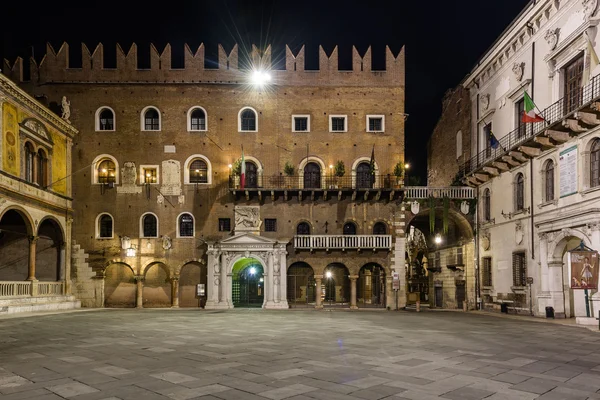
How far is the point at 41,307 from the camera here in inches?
1057

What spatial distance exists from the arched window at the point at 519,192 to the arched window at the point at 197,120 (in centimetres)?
1847

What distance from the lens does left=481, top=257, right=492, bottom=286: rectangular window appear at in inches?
1200

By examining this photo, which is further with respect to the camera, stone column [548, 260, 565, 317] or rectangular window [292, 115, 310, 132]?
rectangular window [292, 115, 310, 132]

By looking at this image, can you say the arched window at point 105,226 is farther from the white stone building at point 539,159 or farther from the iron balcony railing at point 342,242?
the white stone building at point 539,159

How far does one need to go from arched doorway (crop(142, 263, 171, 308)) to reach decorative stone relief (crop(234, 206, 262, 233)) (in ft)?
17.2

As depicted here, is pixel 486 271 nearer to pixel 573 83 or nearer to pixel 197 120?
pixel 573 83

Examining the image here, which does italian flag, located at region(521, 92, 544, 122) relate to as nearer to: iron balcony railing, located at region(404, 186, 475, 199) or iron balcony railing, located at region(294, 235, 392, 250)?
iron balcony railing, located at region(404, 186, 475, 199)

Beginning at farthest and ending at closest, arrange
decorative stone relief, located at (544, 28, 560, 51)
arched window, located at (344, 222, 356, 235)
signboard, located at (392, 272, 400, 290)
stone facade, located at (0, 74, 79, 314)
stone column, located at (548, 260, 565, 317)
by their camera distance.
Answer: arched window, located at (344, 222, 356, 235)
signboard, located at (392, 272, 400, 290)
stone facade, located at (0, 74, 79, 314)
stone column, located at (548, 260, 565, 317)
decorative stone relief, located at (544, 28, 560, 51)

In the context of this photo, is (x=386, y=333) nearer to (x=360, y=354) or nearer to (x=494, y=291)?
(x=360, y=354)

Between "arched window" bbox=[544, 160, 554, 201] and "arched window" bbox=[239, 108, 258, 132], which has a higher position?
"arched window" bbox=[239, 108, 258, 132]

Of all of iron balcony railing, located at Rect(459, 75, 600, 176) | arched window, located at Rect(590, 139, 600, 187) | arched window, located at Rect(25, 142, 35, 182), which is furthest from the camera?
arched window, located at Rect(25, 142, 35, 182)

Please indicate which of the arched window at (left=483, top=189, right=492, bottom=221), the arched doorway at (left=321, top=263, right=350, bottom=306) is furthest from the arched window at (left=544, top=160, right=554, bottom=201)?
the arched doorway at (left=321, top=263, right=350, bottom=306)

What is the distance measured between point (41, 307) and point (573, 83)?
1079 inches

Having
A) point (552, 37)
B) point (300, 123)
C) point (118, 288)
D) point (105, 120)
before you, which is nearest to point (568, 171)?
point (552, 37)
